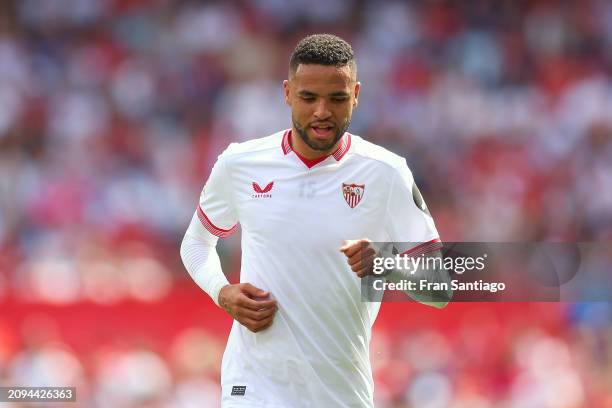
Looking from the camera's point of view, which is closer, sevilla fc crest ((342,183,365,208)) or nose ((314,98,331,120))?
nose ((314,98,331,120))

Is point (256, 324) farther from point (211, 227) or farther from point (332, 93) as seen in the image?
point (332, 93)

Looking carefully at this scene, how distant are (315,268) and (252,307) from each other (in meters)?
0.28

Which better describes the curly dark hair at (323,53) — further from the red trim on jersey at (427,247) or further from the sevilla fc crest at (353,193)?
the red trim on jersey at (427,247)

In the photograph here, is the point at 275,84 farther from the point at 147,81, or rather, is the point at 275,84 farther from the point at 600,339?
the point at 600,339

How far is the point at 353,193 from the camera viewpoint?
14.4ft

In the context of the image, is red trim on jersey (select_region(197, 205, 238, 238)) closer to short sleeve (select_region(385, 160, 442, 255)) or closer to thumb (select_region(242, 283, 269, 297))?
thumb (select_region(242, 283, 269, 297))

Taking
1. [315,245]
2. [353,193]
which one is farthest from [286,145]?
[315,245]

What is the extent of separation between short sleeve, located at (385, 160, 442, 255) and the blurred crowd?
5586mm

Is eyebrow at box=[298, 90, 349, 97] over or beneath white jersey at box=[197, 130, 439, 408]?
over

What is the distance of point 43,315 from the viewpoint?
830 centimetres

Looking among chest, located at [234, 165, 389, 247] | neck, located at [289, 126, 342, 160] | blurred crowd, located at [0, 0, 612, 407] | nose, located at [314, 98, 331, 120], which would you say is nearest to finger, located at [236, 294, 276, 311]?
chest, located at [234, 165, 389, 247]

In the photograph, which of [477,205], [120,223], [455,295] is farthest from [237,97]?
[455,295]

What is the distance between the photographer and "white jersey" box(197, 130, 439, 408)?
4.33m

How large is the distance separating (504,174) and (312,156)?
308 inches
